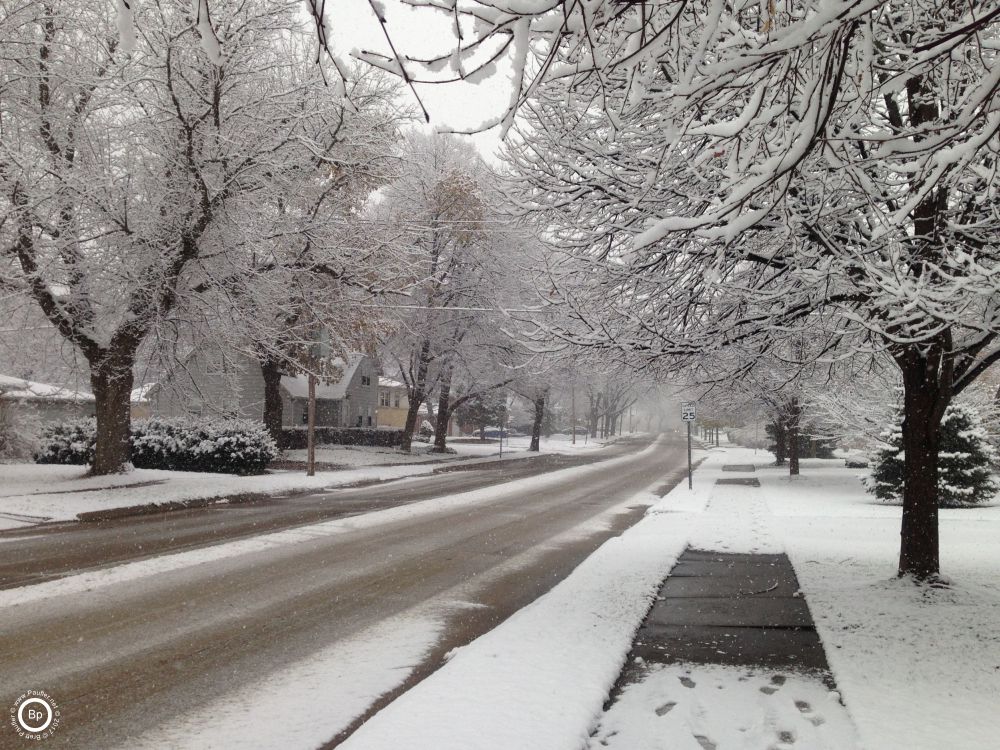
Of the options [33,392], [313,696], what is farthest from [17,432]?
[313,696]

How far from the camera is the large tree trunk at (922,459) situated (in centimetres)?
741

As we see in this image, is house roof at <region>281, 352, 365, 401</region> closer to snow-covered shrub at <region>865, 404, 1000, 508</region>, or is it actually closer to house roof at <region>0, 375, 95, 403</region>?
house roof at <region>0, 375, 95, 403</region>

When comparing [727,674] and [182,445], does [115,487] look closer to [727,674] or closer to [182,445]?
[182,445]

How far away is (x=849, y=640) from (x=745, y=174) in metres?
4.29

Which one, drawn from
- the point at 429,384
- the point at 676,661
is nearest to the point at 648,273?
the point at 676,661

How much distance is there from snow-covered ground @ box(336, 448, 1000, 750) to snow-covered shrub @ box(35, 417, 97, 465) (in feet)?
62.0

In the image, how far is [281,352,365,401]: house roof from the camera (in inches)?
1619

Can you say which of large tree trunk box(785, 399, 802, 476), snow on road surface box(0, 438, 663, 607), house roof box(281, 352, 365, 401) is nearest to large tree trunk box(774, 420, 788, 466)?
large tree trunk box(785, 399, 802, 476)

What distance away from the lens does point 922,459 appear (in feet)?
24.5

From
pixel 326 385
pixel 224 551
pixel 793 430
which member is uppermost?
pixel 326 385

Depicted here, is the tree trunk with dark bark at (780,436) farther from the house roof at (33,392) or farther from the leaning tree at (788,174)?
the house roof at (33,392)

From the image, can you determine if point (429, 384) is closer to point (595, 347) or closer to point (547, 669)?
point (595, 347)

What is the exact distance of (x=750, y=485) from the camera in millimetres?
22453

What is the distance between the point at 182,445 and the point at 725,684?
19.8 meters
